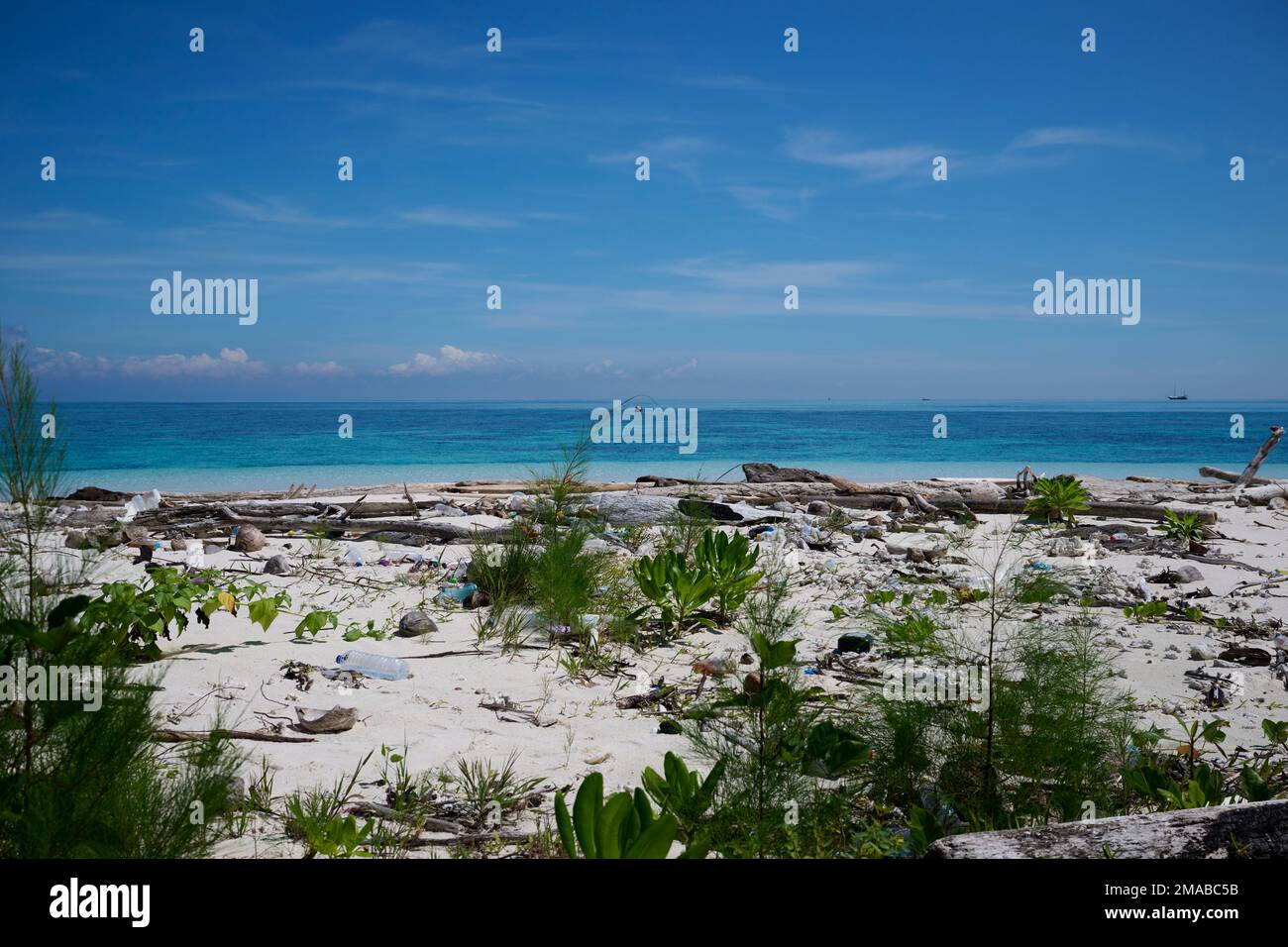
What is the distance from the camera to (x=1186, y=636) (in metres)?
5.26

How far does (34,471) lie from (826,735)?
282 centimetres

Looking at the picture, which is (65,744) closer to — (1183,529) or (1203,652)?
(1203,652)

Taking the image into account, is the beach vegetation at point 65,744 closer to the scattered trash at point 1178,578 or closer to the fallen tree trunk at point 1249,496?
the scattered trash at point 1178,578

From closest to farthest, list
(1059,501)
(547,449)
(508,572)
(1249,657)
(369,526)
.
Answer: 1. (1249,657)
2. (508,572)
3. (369,526)
4. (1059,501)
5. (547,449)

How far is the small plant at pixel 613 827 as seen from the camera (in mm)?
2236

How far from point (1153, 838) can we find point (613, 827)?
1.56 metres

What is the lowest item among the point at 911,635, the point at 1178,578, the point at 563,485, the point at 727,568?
the point at 1178,578

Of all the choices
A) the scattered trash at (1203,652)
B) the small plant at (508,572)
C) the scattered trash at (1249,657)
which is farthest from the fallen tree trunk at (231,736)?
the scattered trash at (1249,657)

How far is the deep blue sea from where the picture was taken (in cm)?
2481

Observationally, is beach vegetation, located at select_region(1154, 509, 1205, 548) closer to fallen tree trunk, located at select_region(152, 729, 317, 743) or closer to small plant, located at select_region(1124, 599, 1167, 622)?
small plant, located at select_region(1124, 599, 1167, 622)

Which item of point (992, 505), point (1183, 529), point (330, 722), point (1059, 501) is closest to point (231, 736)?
point (330, 722)

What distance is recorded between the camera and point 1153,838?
91.0 inches

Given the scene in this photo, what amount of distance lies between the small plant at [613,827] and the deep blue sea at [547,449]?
14.5 m

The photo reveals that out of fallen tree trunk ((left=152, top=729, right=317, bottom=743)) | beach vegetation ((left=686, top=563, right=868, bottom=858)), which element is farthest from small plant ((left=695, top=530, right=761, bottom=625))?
fallen tree trunk ((left=152, top=729, right=317, bottom=743))
